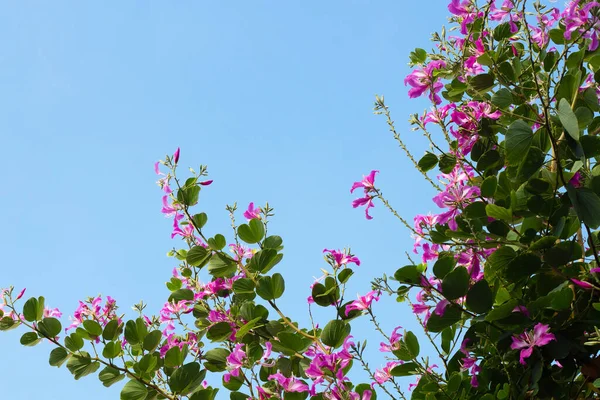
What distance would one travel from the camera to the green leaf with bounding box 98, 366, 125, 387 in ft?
8.87

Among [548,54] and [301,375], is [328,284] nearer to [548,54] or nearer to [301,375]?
[301,375]

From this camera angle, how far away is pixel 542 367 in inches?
85.0

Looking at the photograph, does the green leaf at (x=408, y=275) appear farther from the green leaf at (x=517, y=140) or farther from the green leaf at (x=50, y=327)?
the green leaf at (x=50, y=327)

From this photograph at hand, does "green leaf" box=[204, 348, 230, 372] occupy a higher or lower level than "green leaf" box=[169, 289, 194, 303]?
lower

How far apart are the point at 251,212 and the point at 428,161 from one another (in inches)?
33.6

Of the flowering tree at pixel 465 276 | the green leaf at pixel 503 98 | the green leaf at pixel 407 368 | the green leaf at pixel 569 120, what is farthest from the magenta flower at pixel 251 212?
the green leaf at pixel 569 120

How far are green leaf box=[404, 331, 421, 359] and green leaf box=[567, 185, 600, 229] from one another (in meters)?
0.80

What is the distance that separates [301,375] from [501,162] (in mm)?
1297

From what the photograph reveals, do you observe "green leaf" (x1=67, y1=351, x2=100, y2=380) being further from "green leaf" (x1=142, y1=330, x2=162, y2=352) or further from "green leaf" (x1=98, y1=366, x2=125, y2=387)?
"green leaf" (x1=142, y1=330, x2=162, y2=352)

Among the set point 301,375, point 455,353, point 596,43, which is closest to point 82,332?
point 301,375

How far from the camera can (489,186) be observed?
2225 mm

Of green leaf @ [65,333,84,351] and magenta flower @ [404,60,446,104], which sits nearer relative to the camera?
magenta flower @ [404,60,446,104]

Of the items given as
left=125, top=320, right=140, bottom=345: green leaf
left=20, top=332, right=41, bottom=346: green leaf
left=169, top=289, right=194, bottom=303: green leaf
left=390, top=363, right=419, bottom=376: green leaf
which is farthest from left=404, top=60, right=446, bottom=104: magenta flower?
left=20, top=332, right=41, bottom=346: green leaf

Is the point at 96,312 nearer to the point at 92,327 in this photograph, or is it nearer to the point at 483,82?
the point at 92,327
